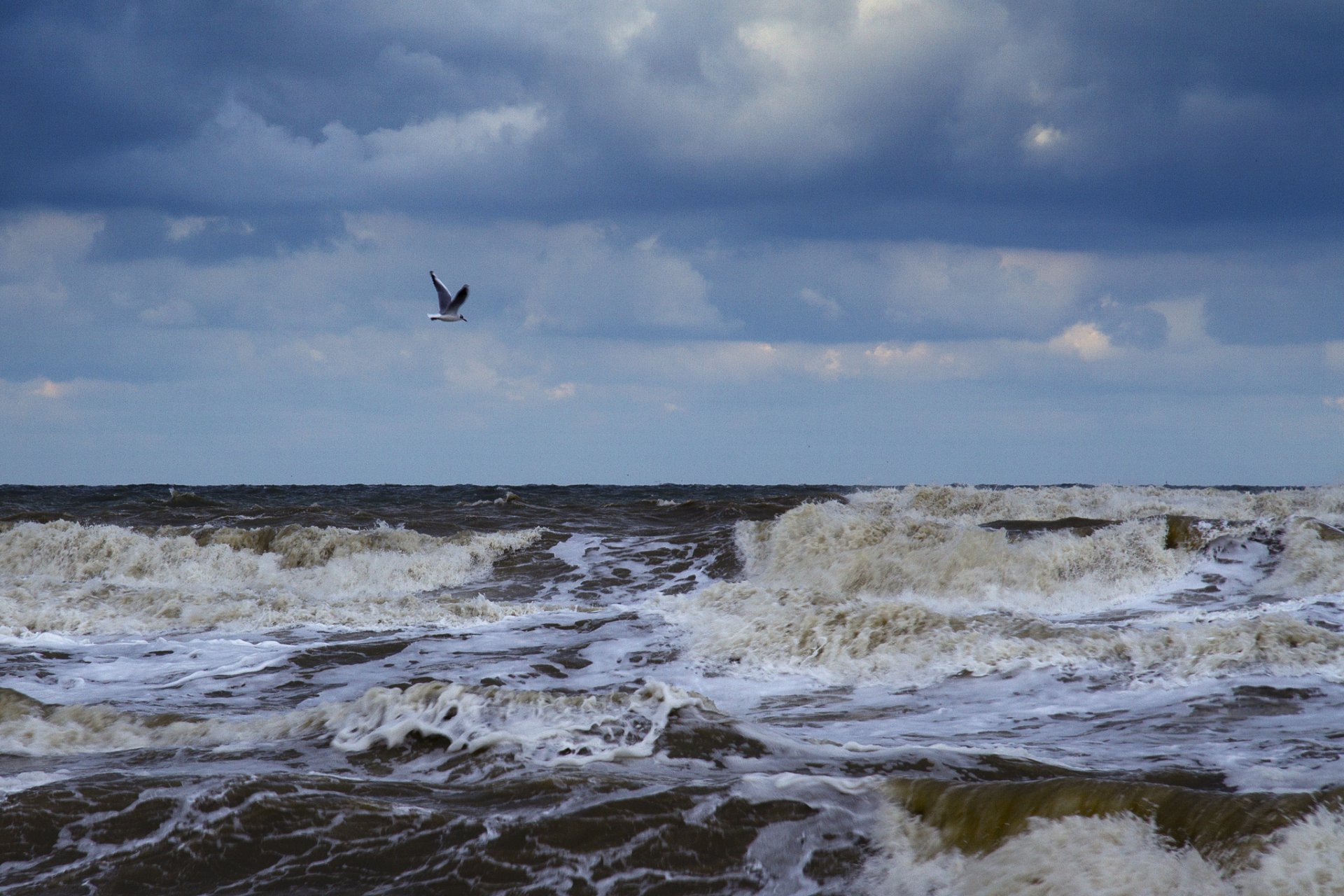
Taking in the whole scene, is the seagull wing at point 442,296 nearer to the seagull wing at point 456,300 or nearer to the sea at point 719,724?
the seagull wing at point 456,300

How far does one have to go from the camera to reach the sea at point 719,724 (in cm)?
416

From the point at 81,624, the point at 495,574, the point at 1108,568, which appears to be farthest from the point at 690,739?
the point at 495,574

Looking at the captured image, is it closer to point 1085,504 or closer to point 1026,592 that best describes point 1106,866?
point 1026,592

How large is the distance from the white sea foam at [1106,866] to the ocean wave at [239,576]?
8.96 m

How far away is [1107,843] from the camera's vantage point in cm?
396

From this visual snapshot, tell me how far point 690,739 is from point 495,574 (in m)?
12.7

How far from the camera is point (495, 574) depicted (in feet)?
59.7

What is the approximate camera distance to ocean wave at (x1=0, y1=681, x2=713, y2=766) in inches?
234

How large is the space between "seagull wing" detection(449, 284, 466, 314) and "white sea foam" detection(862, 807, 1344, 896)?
11361mm

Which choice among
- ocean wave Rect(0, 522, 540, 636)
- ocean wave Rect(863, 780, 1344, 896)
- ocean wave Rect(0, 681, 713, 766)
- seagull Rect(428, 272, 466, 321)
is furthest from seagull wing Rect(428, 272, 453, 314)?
ocean wave Rect(863, 780, 1344, 896)

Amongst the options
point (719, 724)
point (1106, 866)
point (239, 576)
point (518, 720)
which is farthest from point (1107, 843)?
point (239, 576)

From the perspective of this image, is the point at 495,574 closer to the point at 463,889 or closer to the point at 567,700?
the point at 567,700

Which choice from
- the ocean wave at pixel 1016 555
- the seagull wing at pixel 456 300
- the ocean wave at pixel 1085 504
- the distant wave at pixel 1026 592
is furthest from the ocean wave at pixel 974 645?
the ocean wave at pixel 1085 504

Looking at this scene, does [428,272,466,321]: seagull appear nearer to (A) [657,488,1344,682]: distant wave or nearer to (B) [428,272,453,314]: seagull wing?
(B) [428,272,453,314]: seagull wing
